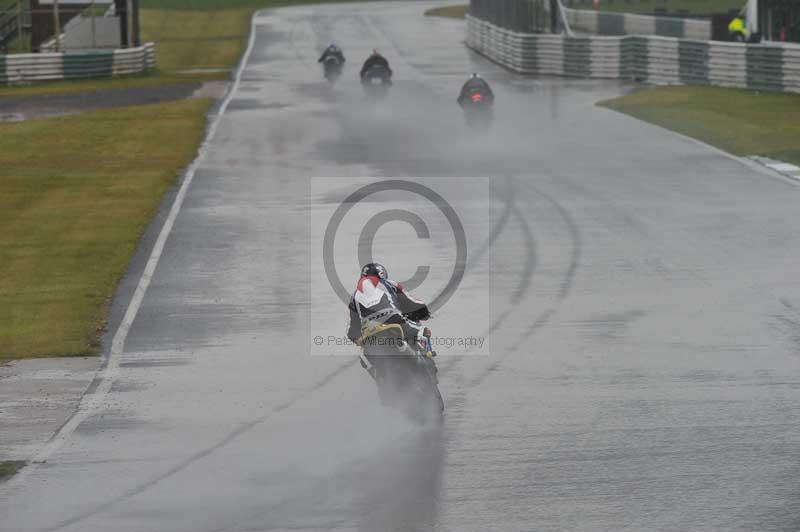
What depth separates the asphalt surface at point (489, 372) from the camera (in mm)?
11016

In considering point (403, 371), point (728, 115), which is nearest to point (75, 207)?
point (403, 371)

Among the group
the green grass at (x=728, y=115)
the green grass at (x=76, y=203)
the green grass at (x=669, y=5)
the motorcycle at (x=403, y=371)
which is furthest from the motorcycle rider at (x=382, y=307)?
the green grass at (x=669, y=5)

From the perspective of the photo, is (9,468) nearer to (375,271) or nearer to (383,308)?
(383,308)

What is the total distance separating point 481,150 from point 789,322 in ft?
59.1

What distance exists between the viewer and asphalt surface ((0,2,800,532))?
11016mm

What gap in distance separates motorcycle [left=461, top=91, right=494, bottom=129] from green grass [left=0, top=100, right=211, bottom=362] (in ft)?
25.0

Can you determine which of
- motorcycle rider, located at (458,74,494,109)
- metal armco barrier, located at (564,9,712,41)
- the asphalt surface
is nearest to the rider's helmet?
the asphalt surface

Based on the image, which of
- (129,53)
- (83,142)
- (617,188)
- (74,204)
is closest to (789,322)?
(617,188)

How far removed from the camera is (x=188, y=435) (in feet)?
43.4

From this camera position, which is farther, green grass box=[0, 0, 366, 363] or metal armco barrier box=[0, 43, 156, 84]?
metal armco barrier box=[0, 43, 156, 84]

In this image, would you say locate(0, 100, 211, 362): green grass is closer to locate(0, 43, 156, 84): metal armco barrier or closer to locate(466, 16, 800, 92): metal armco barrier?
locate(0, 43, 156, 84): metal armco barrier

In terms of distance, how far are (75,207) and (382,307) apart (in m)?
16.0

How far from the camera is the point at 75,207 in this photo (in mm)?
27922

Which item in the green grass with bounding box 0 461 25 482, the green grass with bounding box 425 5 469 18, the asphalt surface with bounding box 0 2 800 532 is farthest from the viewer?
the green grass with bounding box 425 5 469 18
